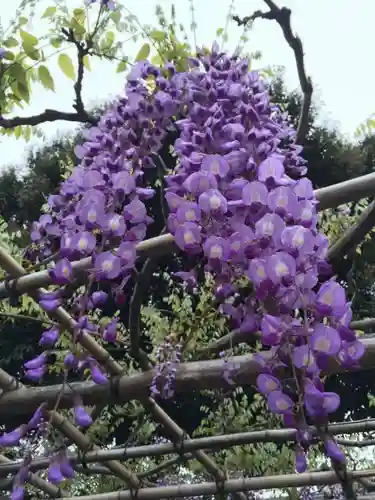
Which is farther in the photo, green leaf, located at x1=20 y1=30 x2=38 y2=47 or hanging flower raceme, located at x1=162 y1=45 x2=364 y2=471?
green leaf, located at x1=20 y1=30 x2=38 y2=47

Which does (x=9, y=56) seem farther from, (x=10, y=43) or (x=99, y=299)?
(x=99, y=299)

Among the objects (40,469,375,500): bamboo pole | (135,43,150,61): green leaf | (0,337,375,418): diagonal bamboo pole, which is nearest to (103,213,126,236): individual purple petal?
(0,337,375,418): diagonal bamboo pole

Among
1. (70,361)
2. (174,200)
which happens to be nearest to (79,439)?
(70,361)

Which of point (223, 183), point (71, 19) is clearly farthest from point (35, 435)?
point (71, 19)

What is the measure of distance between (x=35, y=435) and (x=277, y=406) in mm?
419

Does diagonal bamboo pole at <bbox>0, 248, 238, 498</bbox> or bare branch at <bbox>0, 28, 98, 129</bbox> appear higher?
bare branch at <bbox>0, 28, 98, 129</bbox>

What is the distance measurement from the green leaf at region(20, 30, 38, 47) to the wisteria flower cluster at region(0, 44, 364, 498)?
69 cm

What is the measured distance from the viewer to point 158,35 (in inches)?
75.2

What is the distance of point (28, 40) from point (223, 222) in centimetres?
123

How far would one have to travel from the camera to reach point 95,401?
1.79m

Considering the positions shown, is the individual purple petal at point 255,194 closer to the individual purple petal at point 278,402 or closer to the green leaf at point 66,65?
the individual purple petal at point 278,402

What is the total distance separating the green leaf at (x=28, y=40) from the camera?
6.11ft

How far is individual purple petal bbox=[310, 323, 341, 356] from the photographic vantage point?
742 millimetres

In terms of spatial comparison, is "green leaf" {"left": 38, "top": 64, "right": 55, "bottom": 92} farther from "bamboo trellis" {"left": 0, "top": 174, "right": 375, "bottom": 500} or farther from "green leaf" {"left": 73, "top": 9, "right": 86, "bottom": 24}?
"bamboo trellis" {"left": 0, "top": 174, "right": 375, "bottom": 500}
